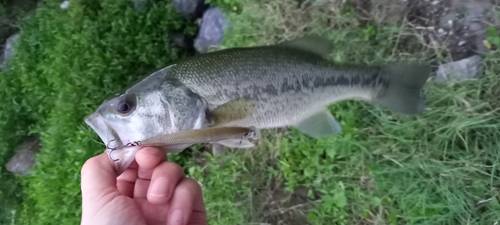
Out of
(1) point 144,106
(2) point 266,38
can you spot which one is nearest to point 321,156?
(2) point 266,38

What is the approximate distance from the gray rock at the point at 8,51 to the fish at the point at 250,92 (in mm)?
2819

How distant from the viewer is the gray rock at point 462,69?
2125mm

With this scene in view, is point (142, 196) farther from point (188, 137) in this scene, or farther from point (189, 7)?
point (189, 7)

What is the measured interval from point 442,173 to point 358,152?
0.44 metres

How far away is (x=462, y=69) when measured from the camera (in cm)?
215

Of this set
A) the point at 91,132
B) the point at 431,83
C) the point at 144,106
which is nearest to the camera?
the point at 144,106

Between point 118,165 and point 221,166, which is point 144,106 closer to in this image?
point 118,165

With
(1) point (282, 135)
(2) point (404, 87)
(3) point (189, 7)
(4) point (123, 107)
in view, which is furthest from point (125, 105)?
(3) point (189, 7)

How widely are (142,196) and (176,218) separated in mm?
192

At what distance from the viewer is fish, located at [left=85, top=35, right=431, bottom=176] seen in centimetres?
147

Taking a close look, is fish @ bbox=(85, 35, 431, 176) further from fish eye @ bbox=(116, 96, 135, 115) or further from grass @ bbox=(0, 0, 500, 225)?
grass @ bbox=(0, 0, 500, 225)

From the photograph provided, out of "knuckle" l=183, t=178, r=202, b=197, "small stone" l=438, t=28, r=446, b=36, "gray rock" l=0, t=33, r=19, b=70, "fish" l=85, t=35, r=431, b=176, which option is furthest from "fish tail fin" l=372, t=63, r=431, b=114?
"gray rock" l=0, t=33, r=19, b=70

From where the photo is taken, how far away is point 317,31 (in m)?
2.60

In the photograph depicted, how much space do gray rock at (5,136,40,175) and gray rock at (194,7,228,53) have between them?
166 cm
